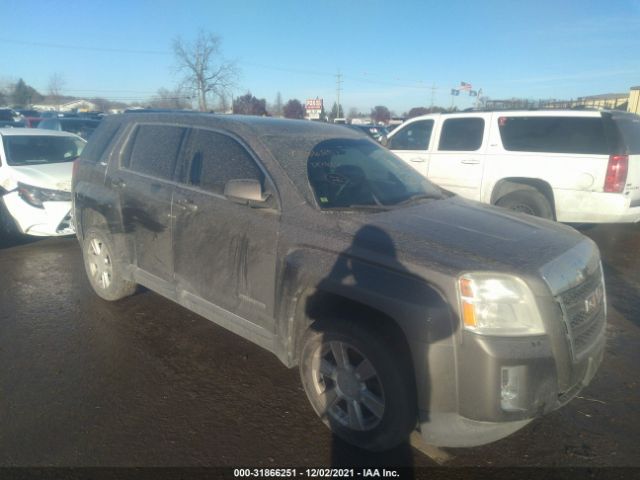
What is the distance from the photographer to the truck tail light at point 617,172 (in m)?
5.97

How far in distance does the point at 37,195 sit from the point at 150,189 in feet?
11.0

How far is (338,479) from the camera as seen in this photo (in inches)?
96.5

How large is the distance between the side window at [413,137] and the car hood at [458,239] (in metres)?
5.36

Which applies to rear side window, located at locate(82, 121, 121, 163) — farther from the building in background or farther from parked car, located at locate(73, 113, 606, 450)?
the building in background

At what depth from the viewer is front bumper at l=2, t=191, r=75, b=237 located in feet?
20.0

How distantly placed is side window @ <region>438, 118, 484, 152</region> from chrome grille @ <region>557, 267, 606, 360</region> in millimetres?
5160

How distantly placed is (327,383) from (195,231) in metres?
1.54

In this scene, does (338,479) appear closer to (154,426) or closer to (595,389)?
(154,426)

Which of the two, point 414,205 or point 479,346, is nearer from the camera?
point 479,346

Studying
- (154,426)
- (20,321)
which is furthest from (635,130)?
(20,321)

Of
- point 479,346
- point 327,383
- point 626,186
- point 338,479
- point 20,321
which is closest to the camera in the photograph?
point 479,346

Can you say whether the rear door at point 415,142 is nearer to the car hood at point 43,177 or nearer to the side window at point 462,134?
the side window at point 462,134

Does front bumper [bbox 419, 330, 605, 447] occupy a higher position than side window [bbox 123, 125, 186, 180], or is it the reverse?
side window [bbox 123, 125, 186, 180]

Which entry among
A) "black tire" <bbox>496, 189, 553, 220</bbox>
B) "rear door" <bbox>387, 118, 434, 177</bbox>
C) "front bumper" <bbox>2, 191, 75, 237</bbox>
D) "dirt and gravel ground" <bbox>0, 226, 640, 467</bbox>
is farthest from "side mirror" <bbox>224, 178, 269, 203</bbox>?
"rear door" <bbox>387, 118, 434, 177</bbox>
